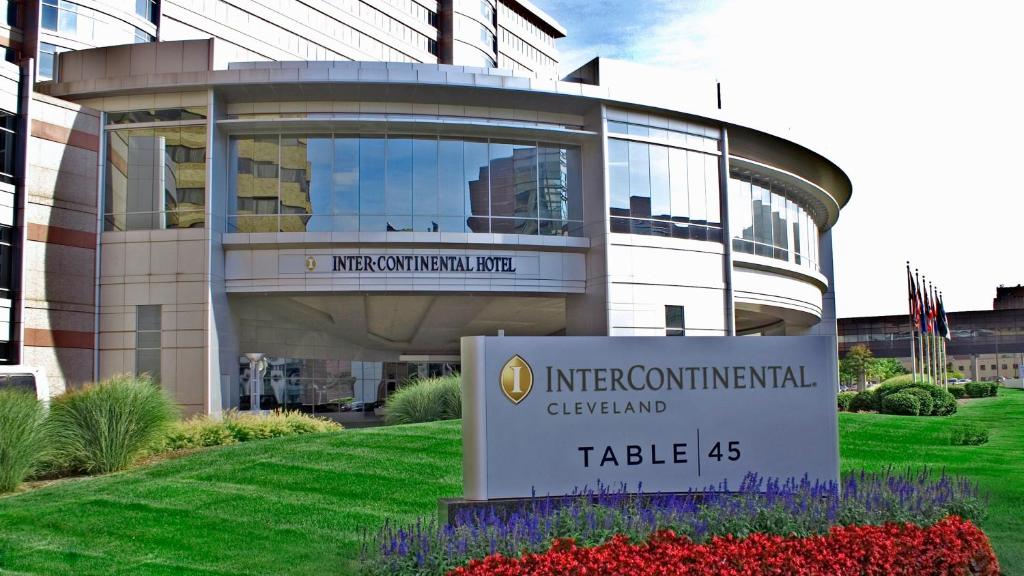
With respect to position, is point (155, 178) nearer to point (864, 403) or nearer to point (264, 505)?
point (264, 505)

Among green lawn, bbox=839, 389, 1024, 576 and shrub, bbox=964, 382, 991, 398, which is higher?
shrub, bbox=964, 382, 991, 398

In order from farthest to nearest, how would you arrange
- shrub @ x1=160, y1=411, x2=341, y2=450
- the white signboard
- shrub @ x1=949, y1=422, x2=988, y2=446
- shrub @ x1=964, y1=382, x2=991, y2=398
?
shrub @ x1=964, y1=382, x2=991, y2=398, shrub @ x1=949, y1=422, x2=988, y2=446, shrub @ x1=160, y1=411, x2=341, y2=450, the white signboard

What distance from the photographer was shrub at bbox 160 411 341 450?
18734 millimetres

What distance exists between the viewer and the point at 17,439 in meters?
13.4

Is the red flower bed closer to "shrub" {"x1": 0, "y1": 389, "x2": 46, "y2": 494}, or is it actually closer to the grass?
the grass

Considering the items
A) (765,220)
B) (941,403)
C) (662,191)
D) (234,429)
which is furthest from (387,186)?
(941,403)

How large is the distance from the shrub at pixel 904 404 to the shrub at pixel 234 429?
18.2 meters

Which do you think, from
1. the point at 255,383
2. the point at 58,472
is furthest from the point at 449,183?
the point at 58,472

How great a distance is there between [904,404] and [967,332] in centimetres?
7501

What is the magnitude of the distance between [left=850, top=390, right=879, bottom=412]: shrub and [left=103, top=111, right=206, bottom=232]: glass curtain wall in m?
23.0

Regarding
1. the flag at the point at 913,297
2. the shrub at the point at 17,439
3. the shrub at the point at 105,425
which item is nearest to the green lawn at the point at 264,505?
the shrub at the point at 17,439

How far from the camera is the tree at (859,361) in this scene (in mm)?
91125

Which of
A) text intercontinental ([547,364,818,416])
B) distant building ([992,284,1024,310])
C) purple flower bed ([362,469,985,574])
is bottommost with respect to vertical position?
purple flower bed ([362,469,985,574])

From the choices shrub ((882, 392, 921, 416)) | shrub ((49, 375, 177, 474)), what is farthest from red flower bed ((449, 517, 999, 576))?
shrub ((882, 392, 921, 416))
